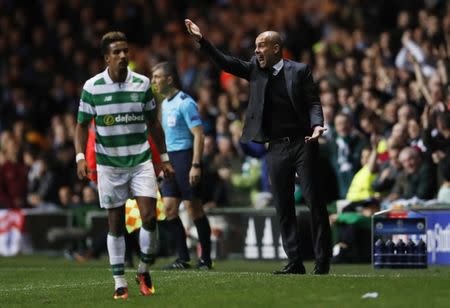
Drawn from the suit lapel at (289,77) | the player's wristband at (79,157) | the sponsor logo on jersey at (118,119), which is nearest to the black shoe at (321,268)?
the suit lapel at (289,77)

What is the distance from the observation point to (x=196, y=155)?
634 inches

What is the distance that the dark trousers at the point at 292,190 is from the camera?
14180 millimetres

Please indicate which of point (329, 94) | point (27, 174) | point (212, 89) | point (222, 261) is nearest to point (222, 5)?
point (212, 89)

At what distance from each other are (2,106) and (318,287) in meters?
18.8

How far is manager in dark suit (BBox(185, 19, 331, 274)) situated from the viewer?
14195mm

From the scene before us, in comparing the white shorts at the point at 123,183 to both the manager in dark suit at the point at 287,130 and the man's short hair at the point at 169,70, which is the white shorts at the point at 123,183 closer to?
the manager in dark suit at the point at 287,130

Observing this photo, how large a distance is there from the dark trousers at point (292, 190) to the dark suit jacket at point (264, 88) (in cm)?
22

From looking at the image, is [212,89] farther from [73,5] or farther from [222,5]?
[73,5]

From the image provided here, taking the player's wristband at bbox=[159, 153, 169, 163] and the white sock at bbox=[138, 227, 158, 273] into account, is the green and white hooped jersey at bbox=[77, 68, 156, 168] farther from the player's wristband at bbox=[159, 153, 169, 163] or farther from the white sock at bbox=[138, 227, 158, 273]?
the white sock at bbox=[138, 227, 158, 273]

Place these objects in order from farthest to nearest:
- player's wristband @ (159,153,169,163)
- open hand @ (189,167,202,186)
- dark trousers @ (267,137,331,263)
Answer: open hand @ (189,167,202,186) → dark trousers @ (267,137,331,263) → player's wristband @ (159,153,169,163)

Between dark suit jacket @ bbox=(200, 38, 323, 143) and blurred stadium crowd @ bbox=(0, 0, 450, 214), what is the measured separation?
16.1 feet

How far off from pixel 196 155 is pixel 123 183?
3.78 meters

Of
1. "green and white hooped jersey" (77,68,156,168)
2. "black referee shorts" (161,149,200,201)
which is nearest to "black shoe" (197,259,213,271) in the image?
"black referee shorts" (161,149,200,201)

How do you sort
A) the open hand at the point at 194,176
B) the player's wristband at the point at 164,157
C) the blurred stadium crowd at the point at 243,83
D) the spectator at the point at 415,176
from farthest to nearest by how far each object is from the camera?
the blurred stadium crowd at the point at 243,83, the spectator at the point at 415,176, the open hand at the point at 194,176, the player's wristband at the point at 164,157
